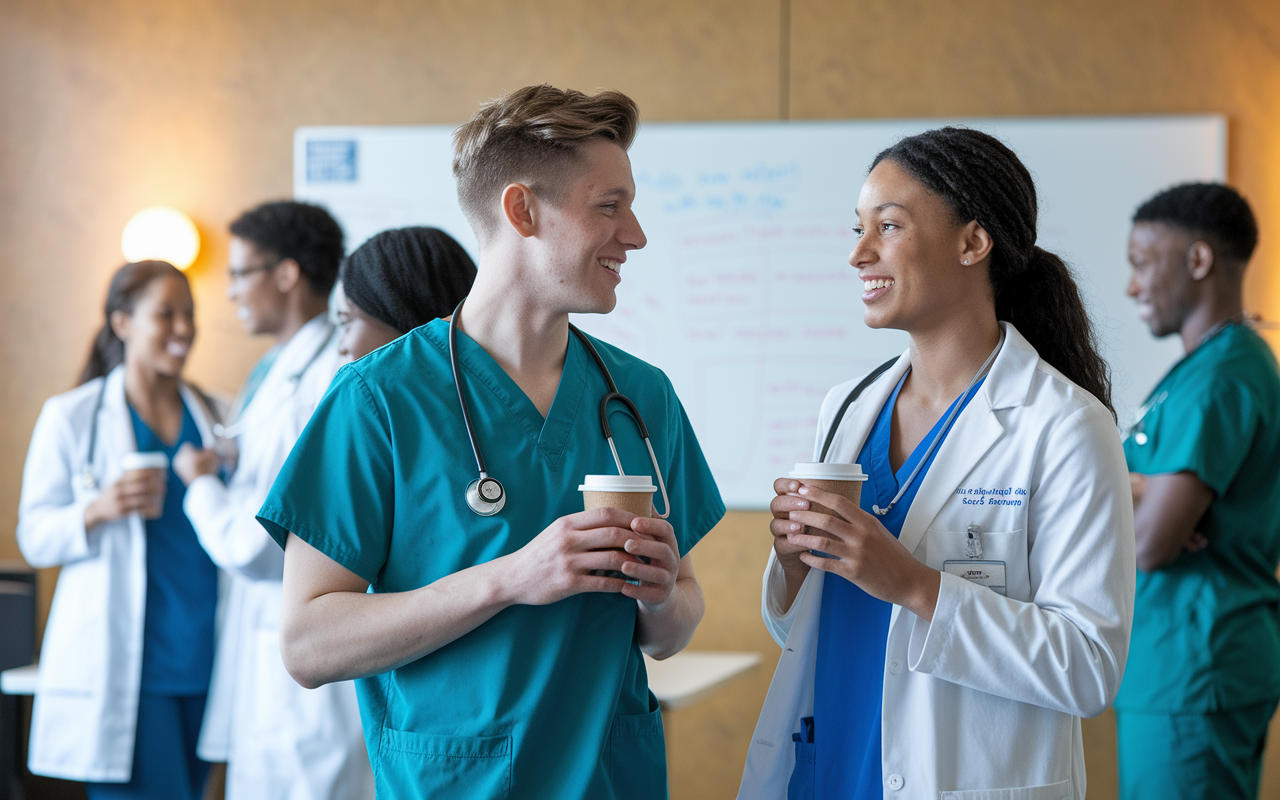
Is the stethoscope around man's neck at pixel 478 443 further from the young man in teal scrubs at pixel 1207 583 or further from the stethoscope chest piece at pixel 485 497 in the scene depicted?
the young man in teal scrubs at pixel 1207 583

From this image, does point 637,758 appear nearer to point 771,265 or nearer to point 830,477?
point 830,477

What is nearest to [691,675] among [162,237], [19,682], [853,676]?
[853,676]

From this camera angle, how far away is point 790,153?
151 inches

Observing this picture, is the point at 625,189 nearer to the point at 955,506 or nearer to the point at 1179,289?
the point at 955,506

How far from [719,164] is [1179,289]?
→ 172cm

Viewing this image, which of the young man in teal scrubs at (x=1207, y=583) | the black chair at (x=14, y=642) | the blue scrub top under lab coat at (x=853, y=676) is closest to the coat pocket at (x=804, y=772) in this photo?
the blue scrub top under lab coat at (x=853, y=676)

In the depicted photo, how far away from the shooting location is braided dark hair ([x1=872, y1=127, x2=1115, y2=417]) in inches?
60.4

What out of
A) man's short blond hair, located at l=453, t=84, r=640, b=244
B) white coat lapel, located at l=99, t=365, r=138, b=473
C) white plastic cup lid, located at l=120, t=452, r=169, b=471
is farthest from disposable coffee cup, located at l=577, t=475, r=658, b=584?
white coat lapel, located at l=99, t=365, r=138, b=473

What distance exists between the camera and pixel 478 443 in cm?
130

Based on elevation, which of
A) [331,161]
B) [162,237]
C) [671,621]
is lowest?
[671,621]

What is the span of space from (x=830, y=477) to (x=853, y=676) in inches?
13.6

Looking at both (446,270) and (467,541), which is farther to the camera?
(446,270)

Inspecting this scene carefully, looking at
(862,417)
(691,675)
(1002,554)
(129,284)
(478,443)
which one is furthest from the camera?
(129,284)

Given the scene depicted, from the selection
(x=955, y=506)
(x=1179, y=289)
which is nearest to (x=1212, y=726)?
(x=1179, y=289)
